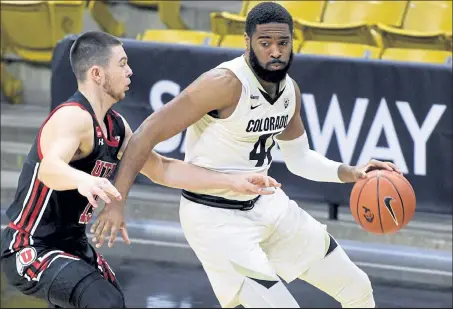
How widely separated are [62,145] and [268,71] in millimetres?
1018

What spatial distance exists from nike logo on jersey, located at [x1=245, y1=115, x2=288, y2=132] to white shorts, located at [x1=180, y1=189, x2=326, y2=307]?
0.39 metres

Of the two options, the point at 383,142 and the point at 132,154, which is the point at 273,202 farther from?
the point at 383,142

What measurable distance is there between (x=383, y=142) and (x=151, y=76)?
68.8 inches

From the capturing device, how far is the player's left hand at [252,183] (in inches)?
162

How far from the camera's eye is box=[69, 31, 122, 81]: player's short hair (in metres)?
4.09

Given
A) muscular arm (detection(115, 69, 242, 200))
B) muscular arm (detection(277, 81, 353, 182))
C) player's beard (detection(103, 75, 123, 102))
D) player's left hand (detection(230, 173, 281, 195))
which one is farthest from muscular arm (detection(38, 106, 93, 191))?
muscular arm (detection(277, 81, 353, 182))

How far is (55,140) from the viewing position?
391cm

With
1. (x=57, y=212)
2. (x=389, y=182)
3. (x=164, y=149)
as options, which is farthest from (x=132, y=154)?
(x=164, y=149)

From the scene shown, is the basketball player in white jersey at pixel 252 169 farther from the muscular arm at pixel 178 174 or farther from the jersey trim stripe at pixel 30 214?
the jersey trim stripe at pixel 30 214

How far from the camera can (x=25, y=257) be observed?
4172mm

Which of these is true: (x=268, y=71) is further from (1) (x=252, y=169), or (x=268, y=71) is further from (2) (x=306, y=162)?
(2) (x=306, y=162)

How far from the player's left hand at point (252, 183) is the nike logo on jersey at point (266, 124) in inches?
12.5

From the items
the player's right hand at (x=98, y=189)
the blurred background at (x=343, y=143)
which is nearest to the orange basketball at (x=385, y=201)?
the player's right hand at (x=98, y=189)

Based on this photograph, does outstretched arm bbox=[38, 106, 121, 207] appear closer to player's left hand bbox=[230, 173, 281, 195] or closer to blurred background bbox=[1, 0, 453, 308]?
player's left hand bbox=[230, 173, 281, 195]
